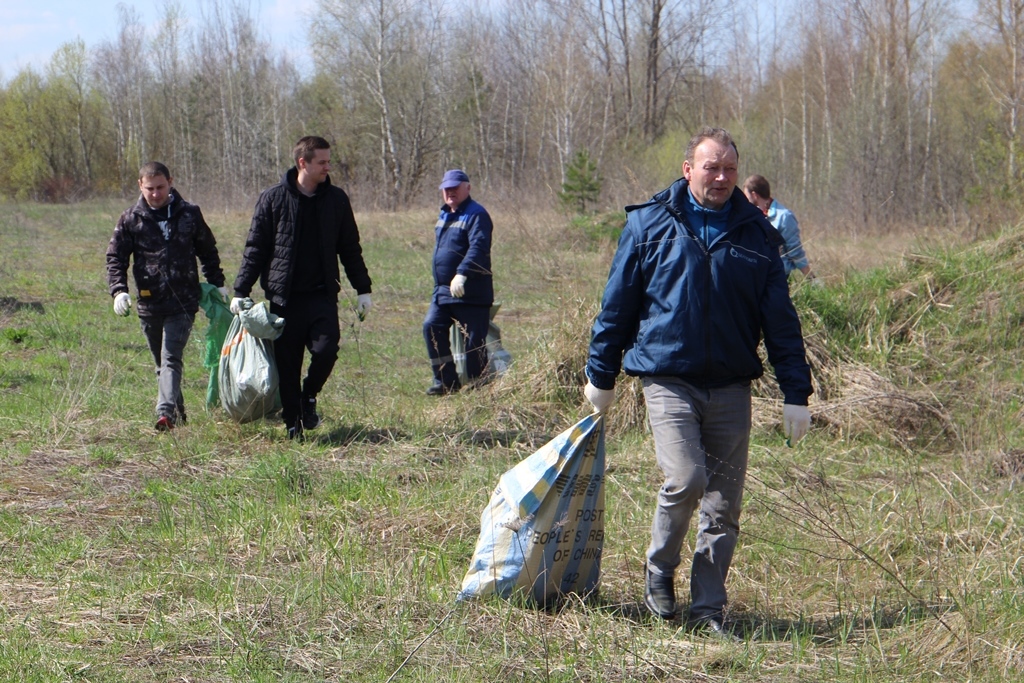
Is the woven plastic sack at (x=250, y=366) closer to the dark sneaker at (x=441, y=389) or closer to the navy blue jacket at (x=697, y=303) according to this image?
the dark sneaker at (x=441, y=389)

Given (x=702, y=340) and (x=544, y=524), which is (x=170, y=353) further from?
(x=702, y=340)

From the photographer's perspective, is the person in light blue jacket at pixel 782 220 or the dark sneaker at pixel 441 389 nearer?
the person in light blue jacket at pixel 782 220

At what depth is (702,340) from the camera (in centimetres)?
341

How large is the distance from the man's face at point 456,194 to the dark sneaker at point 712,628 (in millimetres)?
4921

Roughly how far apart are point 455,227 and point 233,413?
2.67 metres

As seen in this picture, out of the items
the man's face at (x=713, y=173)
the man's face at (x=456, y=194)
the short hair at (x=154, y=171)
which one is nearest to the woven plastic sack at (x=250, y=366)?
the short hair at (x=154, y=171)

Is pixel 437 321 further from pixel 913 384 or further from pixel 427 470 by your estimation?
pixel 913 384

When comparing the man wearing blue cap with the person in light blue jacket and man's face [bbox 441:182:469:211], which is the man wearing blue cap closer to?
man's face [bbox 441:182:469:211]

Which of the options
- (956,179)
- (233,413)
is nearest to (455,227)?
(233,413)

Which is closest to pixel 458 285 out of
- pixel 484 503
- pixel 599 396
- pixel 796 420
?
pixel 484 503

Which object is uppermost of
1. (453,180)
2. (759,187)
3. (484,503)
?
(453,180)

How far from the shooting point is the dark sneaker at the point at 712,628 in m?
3.40

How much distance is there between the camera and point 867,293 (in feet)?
25.3

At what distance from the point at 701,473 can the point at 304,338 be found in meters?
3.16
